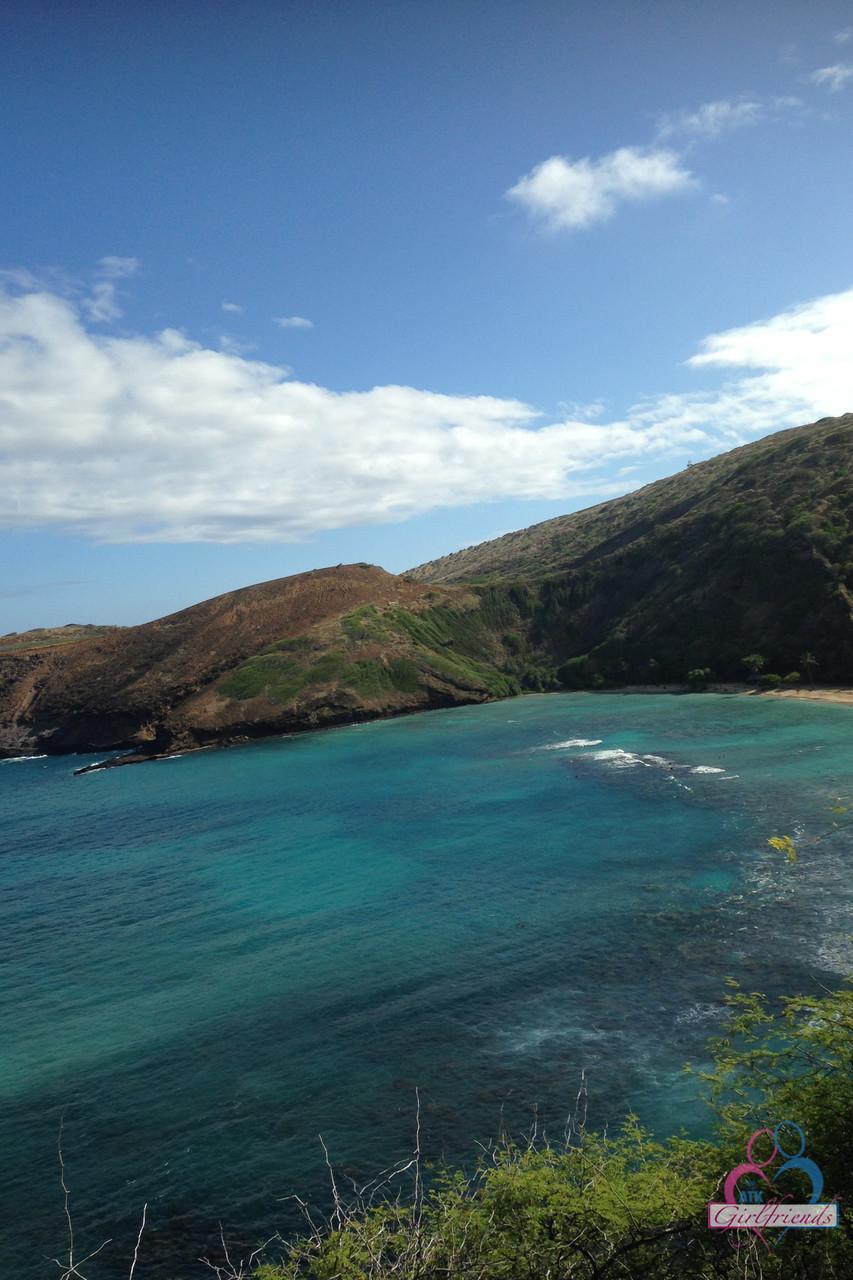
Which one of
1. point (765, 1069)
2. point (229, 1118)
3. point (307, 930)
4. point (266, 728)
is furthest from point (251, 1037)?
point (266, 728)

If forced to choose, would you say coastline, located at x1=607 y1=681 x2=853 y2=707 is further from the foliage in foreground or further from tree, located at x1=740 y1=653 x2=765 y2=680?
the foliage in foreground

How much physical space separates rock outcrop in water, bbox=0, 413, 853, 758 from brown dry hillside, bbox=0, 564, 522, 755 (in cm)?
32

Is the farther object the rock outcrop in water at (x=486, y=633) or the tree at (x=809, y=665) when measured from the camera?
the rock outcrop in water at (x=486, y=633)

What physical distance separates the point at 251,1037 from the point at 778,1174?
21508 millimetres

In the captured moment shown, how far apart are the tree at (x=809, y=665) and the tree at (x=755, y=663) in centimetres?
521

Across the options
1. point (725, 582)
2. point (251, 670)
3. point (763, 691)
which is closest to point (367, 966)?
point (763, 691)

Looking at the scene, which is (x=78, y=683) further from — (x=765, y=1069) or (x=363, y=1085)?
(x=765, y=1069)

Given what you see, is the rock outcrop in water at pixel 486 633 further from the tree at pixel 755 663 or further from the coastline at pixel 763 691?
the coastline at pixel 763 691

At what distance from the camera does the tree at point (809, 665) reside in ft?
305

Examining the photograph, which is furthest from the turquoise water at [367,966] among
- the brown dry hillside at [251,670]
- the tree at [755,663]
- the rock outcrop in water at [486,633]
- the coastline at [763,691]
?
the brown dry hillside at [251,670]

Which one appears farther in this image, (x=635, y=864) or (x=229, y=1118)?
(x=635, y=864)

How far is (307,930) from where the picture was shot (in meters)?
39.2

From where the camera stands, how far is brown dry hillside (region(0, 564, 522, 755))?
112 m

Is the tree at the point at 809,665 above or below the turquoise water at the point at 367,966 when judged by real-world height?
above
